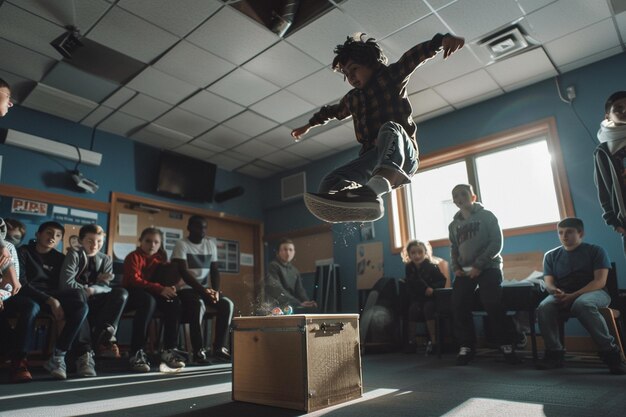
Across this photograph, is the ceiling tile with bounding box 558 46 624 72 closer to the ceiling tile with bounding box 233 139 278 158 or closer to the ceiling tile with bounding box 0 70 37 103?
the ceiling tile with bounding box 233 139 278 158

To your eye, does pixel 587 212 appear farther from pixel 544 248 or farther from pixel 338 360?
pixel 338 360

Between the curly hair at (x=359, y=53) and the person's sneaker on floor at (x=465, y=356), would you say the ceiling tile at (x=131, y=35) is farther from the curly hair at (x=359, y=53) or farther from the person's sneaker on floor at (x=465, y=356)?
the person's sneaker on floor at (x=465, y=356)

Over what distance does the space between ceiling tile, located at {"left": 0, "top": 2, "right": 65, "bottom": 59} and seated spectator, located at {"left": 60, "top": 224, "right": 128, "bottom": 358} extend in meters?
1.68

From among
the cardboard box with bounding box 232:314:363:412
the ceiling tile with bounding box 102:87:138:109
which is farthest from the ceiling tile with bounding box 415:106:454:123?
the cardboard box with bounding box 232:314:363:412

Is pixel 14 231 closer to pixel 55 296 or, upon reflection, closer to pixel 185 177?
pixel 55 296

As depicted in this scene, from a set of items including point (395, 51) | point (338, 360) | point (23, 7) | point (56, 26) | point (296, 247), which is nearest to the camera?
point (338, 360)

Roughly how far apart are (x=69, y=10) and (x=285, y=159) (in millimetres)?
3571

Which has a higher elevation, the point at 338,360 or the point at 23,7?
the point at 23,7

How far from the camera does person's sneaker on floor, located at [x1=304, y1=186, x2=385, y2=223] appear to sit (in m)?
1.81

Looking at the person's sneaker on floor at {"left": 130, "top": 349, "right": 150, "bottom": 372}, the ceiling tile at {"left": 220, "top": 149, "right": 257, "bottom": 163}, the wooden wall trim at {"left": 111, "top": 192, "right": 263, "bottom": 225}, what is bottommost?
the person's sneaker on floor at {"left": 130, "top": 349, "right": 150, "bottom": 372}

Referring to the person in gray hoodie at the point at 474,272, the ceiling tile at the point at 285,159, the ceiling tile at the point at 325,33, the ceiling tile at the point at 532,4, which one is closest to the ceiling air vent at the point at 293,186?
the ceiling tile at the point at 285,159

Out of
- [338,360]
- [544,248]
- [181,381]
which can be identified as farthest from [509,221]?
[181,381]

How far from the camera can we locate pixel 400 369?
9.59ft

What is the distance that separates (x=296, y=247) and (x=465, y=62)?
12.2ft
